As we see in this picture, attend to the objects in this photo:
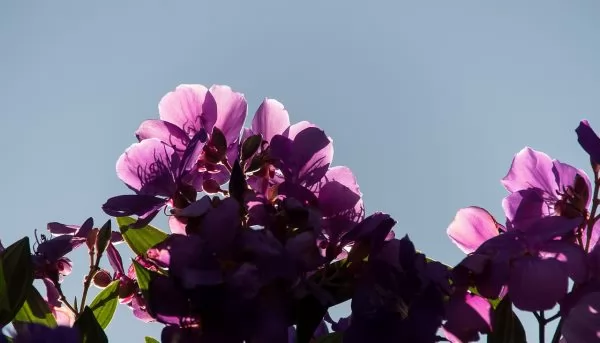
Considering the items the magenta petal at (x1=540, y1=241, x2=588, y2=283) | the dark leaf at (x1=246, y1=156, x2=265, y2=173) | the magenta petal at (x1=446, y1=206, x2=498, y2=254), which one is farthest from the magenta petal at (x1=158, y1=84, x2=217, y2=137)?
the magenta petal at (x1=540, y1=241, x2=588, y2=283)

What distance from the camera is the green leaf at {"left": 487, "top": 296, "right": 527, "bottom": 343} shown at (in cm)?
97

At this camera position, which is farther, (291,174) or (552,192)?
(552,192)

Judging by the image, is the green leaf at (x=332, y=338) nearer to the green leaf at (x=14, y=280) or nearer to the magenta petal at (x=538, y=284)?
the magenta petal at (x=538, y=284)

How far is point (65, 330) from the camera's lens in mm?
779

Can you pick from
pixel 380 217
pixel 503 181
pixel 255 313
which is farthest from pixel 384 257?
pixel 503 181

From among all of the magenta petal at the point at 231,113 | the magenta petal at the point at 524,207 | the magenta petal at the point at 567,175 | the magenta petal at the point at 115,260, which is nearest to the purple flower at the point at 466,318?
the magenta petal at the point at 524,207

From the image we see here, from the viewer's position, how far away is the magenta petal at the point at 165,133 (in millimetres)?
1020

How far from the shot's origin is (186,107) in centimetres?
105

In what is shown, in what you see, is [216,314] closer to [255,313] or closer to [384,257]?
[255,313]

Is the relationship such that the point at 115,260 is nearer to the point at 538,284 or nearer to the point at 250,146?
the point at 250,146

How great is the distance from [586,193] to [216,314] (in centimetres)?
53

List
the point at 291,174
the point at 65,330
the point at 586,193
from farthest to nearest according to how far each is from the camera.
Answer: the point at 586,193, the point at 291,174, the point at 65,330

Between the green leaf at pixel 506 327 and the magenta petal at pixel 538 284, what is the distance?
0.28 ft

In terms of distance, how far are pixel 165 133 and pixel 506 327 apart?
1.59ft
